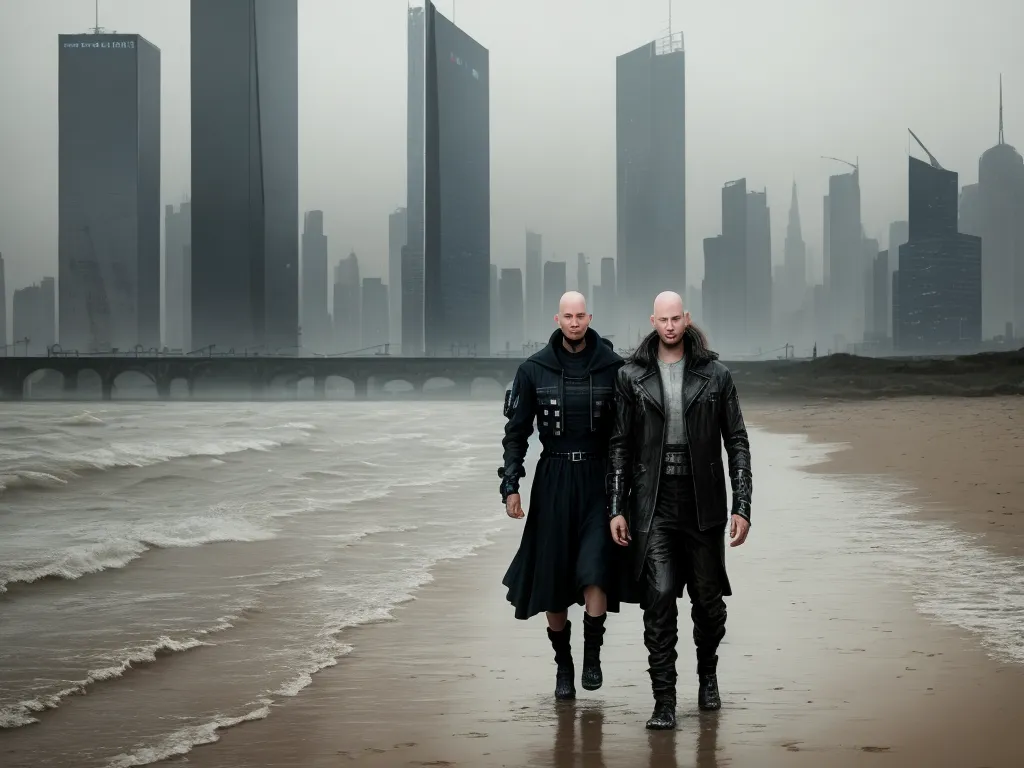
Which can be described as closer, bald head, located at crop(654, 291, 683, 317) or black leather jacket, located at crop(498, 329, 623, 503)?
bald head, located at crop(654, 291, 683, 317)

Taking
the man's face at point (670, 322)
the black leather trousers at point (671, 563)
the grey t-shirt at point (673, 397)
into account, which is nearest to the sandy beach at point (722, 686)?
the black leather trousers at point (671, 563)

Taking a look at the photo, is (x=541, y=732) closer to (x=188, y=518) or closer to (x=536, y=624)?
(x=536, y=624)

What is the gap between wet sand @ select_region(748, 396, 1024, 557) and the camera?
14.1m

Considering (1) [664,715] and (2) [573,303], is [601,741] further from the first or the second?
(2) [573,303]

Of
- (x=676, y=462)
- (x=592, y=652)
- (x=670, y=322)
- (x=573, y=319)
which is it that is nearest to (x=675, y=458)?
(x=676, y=462)

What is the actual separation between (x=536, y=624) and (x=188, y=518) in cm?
1164

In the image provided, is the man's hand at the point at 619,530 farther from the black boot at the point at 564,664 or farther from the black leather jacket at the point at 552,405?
the black boot at the point at 564,664

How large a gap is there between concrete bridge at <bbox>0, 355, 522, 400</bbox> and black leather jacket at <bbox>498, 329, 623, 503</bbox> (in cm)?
13268

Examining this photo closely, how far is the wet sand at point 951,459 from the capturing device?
555 inches

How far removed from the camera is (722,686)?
20.1 feet

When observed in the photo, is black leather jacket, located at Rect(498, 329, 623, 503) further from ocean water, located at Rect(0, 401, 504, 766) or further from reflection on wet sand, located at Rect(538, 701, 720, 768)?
ocean water, located at Rect(0, 401, 504, 766)

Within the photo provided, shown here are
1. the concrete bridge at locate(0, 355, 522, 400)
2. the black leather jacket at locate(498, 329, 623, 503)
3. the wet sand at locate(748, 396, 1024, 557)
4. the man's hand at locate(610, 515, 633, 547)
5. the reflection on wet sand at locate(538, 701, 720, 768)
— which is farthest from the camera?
the concrete bridge at locate(0, 355, 522, 400)

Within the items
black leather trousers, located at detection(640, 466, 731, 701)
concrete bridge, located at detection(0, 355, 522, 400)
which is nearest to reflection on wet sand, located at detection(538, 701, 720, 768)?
black leather trousers, located at detection(640, 466, 731, 701)

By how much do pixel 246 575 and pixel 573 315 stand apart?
6.91 metres
